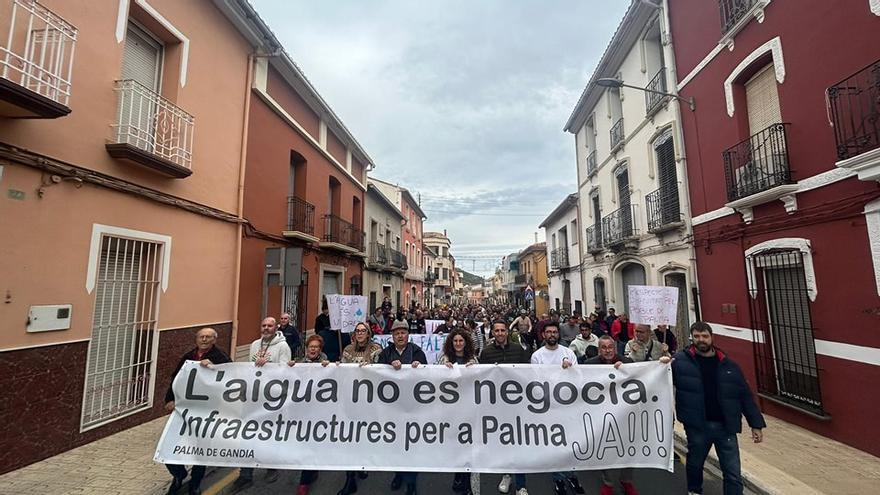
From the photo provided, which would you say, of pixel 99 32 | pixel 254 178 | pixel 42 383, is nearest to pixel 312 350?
pixel 42 383

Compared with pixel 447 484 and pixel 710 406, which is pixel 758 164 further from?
pixel 447 484

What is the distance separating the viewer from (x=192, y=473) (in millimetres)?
3922

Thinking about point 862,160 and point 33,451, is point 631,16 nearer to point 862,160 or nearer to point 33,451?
point 862,160

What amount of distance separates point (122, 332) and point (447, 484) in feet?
16.9

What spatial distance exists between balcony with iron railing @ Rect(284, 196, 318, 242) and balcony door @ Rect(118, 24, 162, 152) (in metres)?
4.58

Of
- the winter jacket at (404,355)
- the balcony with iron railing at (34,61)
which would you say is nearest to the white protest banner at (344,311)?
the winter jacket at (404,355)

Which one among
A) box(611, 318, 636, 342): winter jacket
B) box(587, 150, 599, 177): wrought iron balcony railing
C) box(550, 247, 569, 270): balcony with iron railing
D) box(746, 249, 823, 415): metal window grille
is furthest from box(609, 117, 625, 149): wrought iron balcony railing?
box(550, 247, 569, 270): balcony with iron railing

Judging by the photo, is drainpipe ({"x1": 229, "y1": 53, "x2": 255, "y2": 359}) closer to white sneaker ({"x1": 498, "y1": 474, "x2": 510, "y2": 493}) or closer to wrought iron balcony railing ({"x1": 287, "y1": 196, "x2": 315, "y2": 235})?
wrought iron balcony railing ({"x1": 287, "y1": 196, "x2": 315, "y2": 235})

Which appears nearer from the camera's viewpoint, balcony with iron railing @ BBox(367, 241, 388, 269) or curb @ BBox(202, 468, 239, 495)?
curb @ BBox(202, 468, 239, 495)

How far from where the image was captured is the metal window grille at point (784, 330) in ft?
19.4

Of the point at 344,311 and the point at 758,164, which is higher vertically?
the point at 758,164

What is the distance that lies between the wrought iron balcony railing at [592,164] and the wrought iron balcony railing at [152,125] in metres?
13.4

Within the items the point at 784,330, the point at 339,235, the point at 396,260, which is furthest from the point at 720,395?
the point at 396,260

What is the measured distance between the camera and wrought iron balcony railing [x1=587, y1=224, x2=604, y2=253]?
1473cm
